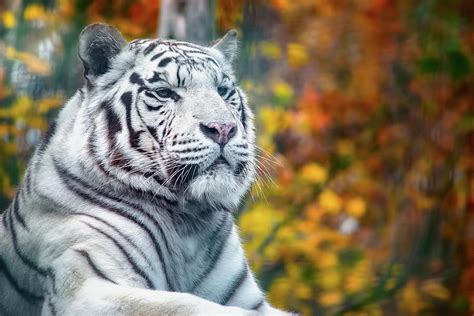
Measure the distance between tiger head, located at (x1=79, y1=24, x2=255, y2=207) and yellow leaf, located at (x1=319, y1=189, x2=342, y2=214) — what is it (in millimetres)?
7047

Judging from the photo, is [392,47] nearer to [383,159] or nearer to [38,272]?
[383,159]

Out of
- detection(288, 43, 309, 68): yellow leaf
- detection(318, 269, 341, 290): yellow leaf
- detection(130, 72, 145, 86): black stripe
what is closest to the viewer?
detection(130, 72, 145, 86): black stripe

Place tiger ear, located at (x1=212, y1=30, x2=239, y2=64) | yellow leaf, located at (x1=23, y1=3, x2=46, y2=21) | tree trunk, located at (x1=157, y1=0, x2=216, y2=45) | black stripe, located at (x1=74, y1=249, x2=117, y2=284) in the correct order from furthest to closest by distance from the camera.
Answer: yellow leaf, located at (x1=23, y1=3, x2=46, y2=21) → tree trunk, located at (x1=157, y1=0, x2=216, y2=45) → tiger ear, located at (x1=212, y1=30, x2=239, y2=64) → black stripe, located at (x1=74, y1=249, x2=117, y2=284)

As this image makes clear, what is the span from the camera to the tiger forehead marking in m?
3.77

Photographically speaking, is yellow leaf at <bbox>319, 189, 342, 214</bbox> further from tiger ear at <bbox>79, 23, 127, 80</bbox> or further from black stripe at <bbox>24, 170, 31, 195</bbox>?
tiger ear at <bbox>79, 23, 127, 80</bbox>

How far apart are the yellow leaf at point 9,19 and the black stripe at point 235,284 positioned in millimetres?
4649

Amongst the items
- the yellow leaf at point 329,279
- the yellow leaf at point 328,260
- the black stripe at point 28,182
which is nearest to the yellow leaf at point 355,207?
the yellow leaf at point 328,260

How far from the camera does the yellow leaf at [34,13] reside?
757 cm

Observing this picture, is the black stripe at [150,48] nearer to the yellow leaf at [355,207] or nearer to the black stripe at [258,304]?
the black stripe at [258,304]

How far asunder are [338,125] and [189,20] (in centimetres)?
577

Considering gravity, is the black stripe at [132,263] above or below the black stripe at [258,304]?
above

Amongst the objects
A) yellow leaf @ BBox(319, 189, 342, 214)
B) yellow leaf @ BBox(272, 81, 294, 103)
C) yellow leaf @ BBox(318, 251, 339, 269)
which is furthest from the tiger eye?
yellow leaf @ BBox(319, 189, 342, 214)

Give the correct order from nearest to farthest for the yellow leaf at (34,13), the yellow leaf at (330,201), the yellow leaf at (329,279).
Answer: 1. the yellow leaf at (34,13)
2. the yellow leaf at (329,279)
3. the yellow leaf at (330,201)

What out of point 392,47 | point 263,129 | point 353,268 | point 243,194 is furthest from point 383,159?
point 243,194
